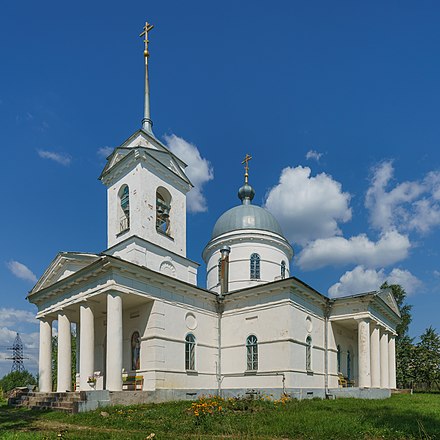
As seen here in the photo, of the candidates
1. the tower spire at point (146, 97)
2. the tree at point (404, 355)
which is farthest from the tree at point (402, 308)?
the tower spire at point (146, 97)

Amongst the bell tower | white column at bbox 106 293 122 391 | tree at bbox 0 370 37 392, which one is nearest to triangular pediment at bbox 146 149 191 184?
the bell tower

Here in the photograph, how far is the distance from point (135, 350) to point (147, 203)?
21.3 feet

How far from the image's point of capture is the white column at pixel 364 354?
65.3ft

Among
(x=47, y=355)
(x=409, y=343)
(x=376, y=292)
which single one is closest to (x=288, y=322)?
(x=376, y=292)

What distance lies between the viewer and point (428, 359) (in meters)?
33.9

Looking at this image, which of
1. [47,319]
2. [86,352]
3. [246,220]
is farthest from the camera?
[246,220]

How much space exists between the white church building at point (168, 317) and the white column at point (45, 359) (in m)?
0.05

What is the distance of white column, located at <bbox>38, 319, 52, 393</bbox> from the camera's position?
62.7 feet

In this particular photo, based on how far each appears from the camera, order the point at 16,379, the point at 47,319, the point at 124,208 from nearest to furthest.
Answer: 1. the point at 47,319
2. the point at 124,208
3. the point at 16,379

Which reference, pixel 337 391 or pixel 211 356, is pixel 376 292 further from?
pixel 211 356

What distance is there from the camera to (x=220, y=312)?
790 inches

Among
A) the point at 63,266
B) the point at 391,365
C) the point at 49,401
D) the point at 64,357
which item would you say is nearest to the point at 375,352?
the point at 391,365

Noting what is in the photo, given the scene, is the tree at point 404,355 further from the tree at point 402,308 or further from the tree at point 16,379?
the tree at point 16,379

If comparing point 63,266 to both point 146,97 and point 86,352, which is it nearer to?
point 86,352
